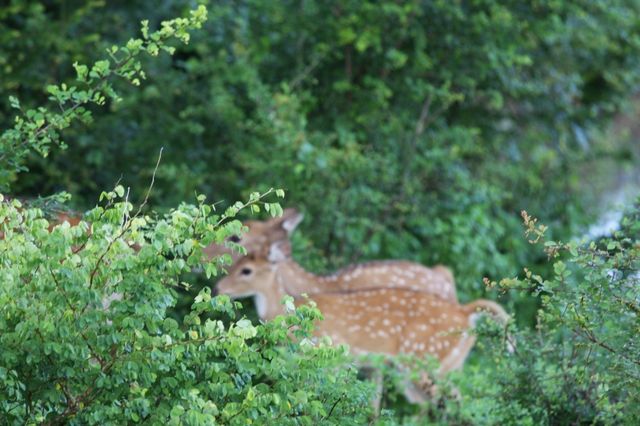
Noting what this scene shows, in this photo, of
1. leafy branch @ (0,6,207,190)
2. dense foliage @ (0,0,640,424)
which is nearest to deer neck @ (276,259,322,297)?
dense foliage @ (0,0,640,424)

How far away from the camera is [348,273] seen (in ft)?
26.0

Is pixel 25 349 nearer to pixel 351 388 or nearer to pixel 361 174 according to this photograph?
pixel 351 388

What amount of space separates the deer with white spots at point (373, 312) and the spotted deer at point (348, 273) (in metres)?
0.06

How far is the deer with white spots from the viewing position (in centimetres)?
725

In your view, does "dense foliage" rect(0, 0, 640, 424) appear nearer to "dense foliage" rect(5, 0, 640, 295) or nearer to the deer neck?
"dense foliage" rect(5, 0, 640, 295)

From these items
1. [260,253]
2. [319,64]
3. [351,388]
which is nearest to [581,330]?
[351,388]

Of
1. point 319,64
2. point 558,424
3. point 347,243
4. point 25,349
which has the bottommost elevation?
point 347,243

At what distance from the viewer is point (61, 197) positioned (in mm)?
4523

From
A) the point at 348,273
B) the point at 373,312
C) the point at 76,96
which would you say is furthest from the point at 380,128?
the point at 76,96

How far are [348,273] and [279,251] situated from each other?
0.55 m

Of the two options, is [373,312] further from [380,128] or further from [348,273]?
[380,128]

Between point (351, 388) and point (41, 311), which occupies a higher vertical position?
point (41, 311)

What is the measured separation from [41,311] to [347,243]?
5.39 m

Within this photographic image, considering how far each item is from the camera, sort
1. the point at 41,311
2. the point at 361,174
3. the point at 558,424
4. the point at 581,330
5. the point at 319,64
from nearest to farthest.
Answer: the point at 41,311 → the point at 581,330 → the point at 558,424 → the point at 361,174 → the point at 319,64
